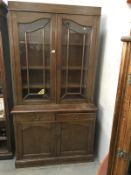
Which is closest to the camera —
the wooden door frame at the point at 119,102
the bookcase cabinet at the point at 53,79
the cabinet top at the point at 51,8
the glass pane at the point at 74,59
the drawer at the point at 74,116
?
the wooden door frame at the point at 119,102

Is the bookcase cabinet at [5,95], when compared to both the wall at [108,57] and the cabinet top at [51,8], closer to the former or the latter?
the cabinet top at [51,8]

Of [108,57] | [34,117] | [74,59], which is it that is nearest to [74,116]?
[34,117]

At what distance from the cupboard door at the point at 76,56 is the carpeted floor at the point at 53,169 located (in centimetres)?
86

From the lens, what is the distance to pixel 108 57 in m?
2.04

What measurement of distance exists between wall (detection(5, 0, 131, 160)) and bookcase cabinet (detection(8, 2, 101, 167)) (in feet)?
0.55

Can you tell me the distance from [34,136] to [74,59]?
106cm

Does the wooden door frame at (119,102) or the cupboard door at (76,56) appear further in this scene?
the cupboard door at (76,56)

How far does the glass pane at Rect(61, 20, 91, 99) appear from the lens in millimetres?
1946

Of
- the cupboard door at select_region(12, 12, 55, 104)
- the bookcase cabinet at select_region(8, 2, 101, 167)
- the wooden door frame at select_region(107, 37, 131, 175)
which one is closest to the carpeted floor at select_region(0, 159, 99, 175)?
the bookcase cabinet at select_region(8, 2, 101, 167)

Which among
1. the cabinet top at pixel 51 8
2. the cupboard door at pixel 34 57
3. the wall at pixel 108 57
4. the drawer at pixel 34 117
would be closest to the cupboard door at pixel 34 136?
the drawer at pixel 34 117

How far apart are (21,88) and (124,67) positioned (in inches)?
55.9

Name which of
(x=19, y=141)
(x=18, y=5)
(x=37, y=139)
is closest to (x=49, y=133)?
(x=37, y=139)

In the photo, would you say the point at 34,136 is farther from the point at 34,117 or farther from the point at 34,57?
the point at 34,57

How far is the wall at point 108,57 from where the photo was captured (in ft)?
5.75
